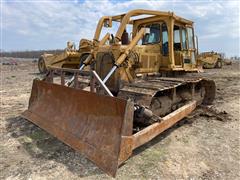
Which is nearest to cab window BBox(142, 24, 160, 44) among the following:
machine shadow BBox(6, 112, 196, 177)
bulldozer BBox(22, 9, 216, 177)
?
bulldozer BBox(22, 9, 216, 177)

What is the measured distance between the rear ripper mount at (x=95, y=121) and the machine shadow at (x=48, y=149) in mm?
97

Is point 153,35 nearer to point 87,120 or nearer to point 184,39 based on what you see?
point 184,39

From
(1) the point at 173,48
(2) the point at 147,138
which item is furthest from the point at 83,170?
(1) the point at 173,48

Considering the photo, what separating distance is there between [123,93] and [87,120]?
910 mm

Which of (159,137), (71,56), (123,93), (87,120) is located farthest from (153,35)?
(71,56)

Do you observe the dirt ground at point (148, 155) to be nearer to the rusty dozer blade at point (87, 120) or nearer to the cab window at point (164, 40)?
the rusty dozer blade at point (87, 120)

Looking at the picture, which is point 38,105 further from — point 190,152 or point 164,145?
point 190,152

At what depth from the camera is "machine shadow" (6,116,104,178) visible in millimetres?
3299

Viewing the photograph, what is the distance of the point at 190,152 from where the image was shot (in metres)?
3.88

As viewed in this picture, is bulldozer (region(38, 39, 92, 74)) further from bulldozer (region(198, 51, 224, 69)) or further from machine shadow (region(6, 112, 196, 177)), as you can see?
bulldozer (region(198, 51, 224, 69))

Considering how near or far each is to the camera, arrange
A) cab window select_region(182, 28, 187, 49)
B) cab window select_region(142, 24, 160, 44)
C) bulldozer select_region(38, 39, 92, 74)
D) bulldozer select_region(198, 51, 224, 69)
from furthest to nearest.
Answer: bulldozer select_region(198, 51, 224, 69)
bulldozer select_region(38, 39, 92, 74)
cab window select_region(182, 28, 187, 49)
cab window select_region(142, 24, 160, 44)

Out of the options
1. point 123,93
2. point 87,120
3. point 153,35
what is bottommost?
point 87,120

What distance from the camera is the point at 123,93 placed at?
14.6 ft

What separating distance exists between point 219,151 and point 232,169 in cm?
60
